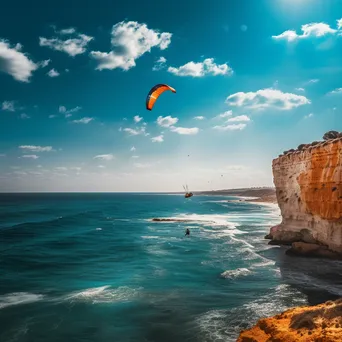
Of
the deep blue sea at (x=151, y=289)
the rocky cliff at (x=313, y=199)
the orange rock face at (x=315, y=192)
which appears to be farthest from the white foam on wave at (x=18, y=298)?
the orange rock face at (x=315, y=192)

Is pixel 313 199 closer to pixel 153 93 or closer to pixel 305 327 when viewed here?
pixel 153 93

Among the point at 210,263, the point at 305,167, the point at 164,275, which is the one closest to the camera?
the point at 164,275

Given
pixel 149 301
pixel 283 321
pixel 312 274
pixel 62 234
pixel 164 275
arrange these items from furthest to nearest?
pixel 62 234
pixel 164 275
pixel 312 274
pixel 149 301
pixel 283 321

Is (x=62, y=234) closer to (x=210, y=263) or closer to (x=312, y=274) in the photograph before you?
A: (x=210, y=263)

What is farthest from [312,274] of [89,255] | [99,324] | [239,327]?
[89,255]

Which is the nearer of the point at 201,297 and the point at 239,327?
the point at 239,327

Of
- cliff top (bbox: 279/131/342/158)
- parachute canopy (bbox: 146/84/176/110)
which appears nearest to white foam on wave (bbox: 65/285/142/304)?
parachute canopy (bbox: 146/84/176/110)

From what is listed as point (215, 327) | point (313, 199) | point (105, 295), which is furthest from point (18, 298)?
point (313, 199)

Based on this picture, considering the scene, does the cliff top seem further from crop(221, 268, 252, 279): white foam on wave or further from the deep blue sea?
crop(221, 268, 252, 279): white foam on wave

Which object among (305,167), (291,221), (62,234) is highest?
(305,167)
